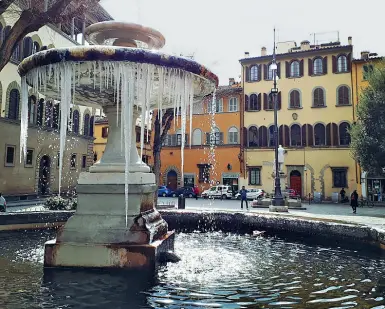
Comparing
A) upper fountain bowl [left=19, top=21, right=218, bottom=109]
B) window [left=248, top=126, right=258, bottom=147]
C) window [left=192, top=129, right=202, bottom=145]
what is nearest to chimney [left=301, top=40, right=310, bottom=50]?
window [left=248, top=126, right=258, bottom=147]

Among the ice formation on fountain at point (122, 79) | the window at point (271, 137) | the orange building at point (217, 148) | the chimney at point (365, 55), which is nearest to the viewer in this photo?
the ice formation on fountain at point (122, 79)

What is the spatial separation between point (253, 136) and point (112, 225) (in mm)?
31779

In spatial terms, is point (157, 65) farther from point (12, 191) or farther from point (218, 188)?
point (218, 188)

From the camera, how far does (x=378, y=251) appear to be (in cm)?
660

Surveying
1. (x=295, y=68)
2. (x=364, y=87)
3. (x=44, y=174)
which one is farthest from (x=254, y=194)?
(x=44, y=174)

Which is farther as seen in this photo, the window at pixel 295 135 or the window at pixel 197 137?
the window at pixel 197 137

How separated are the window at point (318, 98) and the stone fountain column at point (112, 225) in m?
31.0

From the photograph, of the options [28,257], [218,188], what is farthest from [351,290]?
[218,188]

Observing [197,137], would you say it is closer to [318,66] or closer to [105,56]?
[318,66]

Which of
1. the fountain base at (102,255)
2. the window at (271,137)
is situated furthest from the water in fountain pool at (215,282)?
the window at (271,137)

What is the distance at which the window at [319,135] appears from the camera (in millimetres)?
33500

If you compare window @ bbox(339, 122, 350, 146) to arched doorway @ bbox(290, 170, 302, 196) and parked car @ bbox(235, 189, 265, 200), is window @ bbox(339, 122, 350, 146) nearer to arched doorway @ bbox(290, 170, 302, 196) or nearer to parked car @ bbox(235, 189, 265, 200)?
arched doorway @ bbox(290, 170, 302, 196)

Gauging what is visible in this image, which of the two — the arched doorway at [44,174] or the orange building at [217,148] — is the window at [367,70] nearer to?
the orange building at [217,148]

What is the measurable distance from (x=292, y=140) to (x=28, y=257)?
103 feet
